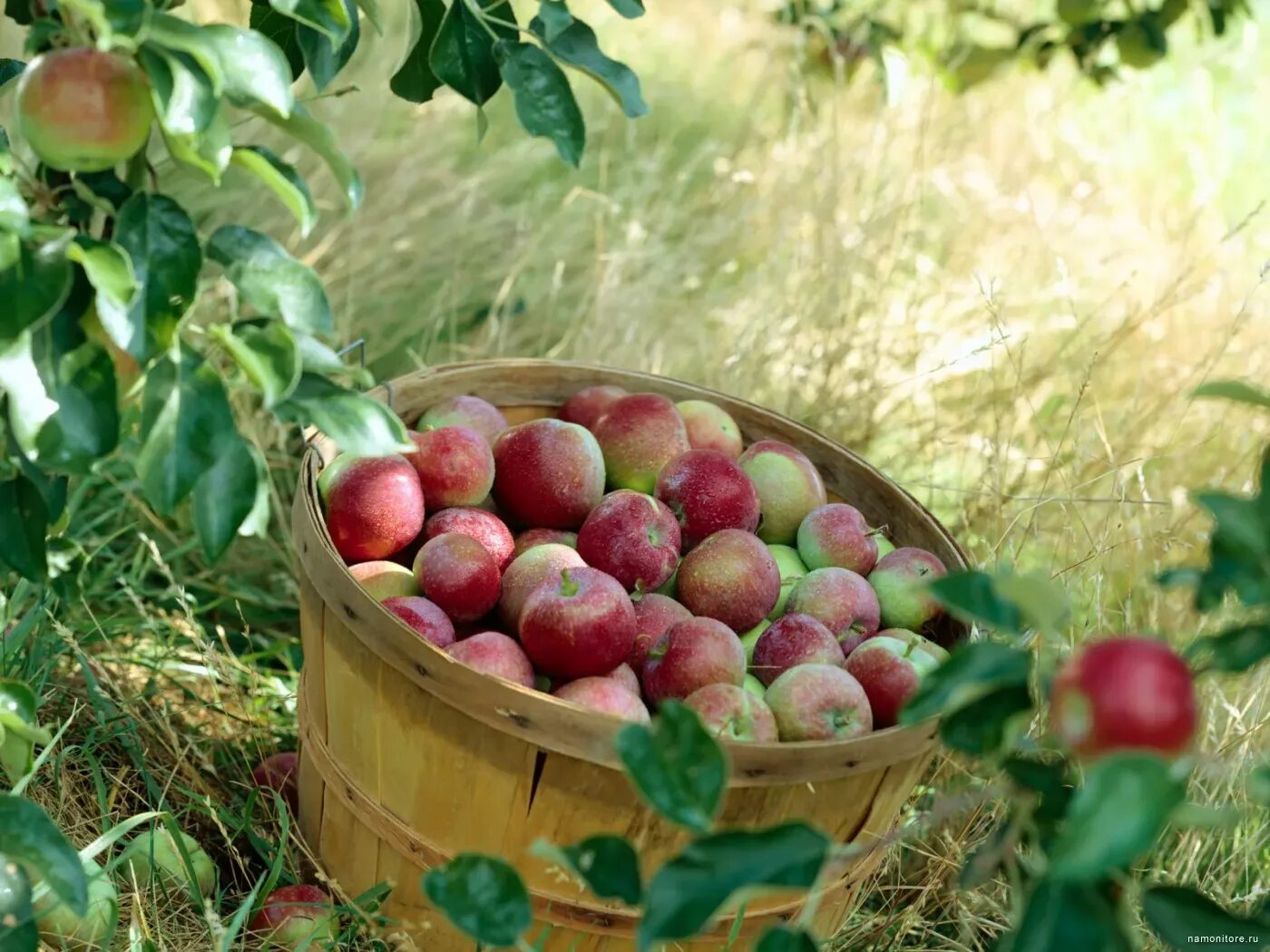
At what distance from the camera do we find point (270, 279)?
1007 millimetres

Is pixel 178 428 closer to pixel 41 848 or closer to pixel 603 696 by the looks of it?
pixel 41 848

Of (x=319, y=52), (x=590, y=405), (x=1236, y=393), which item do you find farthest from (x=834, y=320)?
(x=1236, y=393)

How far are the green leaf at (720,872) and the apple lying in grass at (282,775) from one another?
1294 millimetres

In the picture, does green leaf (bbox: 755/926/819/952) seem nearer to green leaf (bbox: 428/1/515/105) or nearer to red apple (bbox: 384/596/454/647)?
red apple (bbox: 384/596/454/647)

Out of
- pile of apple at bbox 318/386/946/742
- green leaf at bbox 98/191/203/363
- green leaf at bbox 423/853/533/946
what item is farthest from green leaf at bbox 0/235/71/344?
pile of apple at bbox 318/386/946/742

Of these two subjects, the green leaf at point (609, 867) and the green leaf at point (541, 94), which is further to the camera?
the green leaf at point (541, 94)

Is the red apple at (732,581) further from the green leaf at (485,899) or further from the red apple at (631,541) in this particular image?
the green leaf at (485,899)

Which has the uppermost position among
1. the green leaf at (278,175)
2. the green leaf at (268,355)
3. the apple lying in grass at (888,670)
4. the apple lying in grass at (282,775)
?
the green leaf at (278,175)

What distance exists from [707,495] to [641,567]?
19 centimetres

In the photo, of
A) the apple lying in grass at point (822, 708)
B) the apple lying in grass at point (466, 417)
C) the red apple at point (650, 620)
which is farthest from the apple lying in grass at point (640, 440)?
the apple lying in grass at point (822, 708)

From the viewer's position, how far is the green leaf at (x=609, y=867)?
84 cm

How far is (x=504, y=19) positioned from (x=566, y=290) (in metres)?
1.87

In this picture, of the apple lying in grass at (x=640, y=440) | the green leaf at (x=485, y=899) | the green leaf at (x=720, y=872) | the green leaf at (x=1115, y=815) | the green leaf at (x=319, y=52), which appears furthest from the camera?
the apple lying in grass at (x=640, y=440)

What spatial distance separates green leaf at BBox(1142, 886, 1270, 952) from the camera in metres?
0.80
